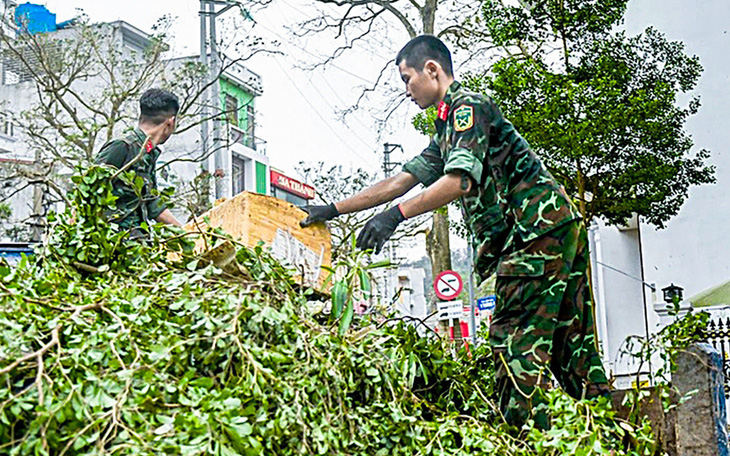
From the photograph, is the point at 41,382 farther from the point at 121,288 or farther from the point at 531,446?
the point at 531,446

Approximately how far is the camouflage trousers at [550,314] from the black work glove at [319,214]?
27.6 inches

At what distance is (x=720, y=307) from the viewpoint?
1241 centimetres

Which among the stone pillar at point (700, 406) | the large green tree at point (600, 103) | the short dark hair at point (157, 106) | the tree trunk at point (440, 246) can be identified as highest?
the large green tree at point (600, 103)

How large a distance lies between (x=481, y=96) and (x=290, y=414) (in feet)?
5.90

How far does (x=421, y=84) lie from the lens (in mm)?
3393

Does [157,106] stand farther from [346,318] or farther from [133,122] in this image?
[133,122]

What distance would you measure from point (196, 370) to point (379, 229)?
126 centimetres

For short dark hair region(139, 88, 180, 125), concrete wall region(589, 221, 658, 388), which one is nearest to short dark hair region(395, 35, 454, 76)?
short dark hair region(139, 88, 180, 125)

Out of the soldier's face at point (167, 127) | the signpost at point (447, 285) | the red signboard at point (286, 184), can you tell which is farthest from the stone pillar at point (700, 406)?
the red signboard at point (286, 184)

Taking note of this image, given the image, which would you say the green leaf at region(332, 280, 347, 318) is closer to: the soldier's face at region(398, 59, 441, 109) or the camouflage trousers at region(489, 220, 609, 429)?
the camouflage trousers at region(489, 220, 609, 429)

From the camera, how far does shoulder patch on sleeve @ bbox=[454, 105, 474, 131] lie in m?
3.12

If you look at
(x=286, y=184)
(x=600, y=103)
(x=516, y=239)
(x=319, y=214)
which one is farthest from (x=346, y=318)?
(x=286, y=184)

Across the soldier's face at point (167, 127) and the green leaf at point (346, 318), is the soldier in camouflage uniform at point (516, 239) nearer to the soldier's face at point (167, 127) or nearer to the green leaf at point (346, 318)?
the green leaf at point (346, 318)

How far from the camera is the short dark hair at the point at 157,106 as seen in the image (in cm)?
411
